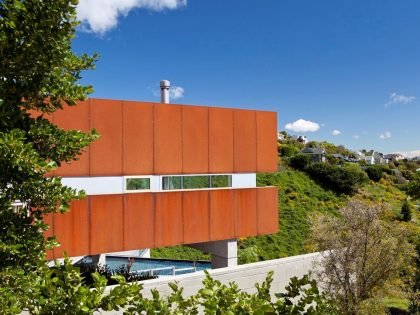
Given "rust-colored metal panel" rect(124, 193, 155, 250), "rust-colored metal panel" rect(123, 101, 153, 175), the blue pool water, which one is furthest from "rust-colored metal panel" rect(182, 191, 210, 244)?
the blue pool water

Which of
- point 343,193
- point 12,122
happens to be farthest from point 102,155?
point 343,193

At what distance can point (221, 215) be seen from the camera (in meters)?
14.3

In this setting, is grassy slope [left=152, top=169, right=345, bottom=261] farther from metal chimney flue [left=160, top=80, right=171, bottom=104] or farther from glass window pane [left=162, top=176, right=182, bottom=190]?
metal chimney flue [left=160, top=80, right=171, bottom=104]

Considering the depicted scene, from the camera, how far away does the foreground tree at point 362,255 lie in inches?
471

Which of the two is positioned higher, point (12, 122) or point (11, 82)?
point (11, 82)

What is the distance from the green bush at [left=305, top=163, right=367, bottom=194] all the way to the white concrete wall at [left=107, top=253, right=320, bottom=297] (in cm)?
2431

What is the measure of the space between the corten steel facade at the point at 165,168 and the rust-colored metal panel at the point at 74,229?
0.10ft

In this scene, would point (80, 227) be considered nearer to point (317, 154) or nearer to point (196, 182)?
point (196, 182)

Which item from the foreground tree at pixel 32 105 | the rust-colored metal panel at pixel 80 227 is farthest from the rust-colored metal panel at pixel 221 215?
the foreground tree at pixel 32 105

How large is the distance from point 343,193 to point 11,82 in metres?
38.6

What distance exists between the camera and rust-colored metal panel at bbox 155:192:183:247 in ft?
42.9

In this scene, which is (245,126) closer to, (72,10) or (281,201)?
(72,10)

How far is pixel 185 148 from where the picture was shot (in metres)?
13.6

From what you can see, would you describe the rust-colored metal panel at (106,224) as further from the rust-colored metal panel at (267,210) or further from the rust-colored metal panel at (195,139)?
the rust-colored metal panel at (267,210)
